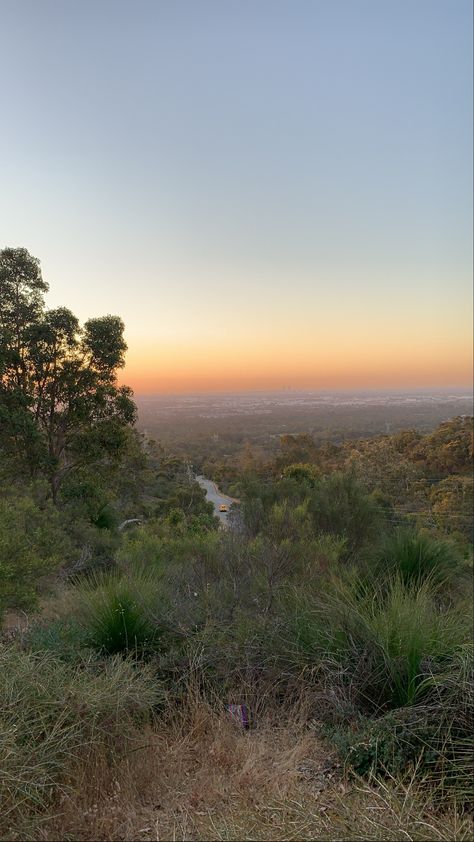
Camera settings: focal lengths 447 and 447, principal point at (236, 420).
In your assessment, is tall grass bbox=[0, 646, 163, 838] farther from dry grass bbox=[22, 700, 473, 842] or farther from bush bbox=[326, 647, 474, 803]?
bush bbox=[326, 647, 474, 803]

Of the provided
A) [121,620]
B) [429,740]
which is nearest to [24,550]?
[121,620]

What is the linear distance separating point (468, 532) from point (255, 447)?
64.0ft

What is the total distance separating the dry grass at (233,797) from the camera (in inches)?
76.6

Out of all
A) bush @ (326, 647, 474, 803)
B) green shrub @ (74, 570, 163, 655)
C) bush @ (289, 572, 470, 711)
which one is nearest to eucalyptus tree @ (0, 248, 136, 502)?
green shrub @ (74, 570, 163, 655)

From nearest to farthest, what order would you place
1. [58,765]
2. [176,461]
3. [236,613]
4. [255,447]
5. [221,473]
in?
[58,765] → [236,613] → [176,461] → [221,473] → [255,447]

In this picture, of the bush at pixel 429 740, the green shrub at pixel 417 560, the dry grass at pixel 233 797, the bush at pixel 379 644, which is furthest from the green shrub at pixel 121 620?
the green shrub at pixel 417 560

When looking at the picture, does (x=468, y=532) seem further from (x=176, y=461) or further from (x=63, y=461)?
(x=63, y=461)

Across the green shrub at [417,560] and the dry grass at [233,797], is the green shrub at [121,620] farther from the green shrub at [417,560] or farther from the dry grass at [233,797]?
the green shrub at [417,560]

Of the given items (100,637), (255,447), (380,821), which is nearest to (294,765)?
(380,821)

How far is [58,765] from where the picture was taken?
2510 millimetres

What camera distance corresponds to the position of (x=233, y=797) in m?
2.31

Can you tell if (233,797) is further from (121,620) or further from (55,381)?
(55,381)

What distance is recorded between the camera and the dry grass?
1945 mm

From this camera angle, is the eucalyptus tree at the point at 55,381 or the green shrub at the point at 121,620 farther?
the eucalyptus tree at the point at 55,381
